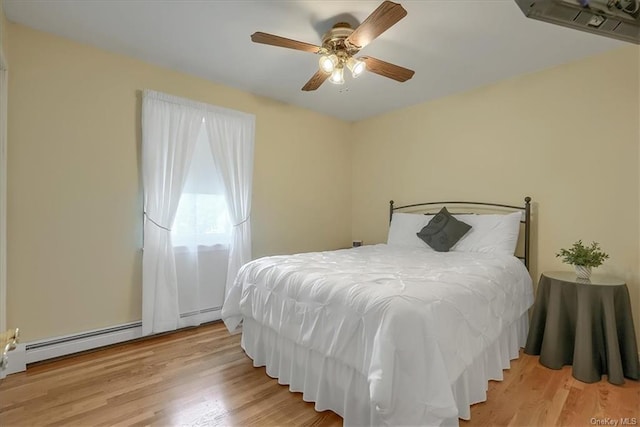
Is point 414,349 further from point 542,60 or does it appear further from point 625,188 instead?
point 542,60

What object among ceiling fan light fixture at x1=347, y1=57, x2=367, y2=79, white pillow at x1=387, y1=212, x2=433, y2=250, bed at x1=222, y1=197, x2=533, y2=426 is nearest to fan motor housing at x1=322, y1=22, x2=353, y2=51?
ceiling fan light fixture at x1=347, y1=57, x2=367, y2=79

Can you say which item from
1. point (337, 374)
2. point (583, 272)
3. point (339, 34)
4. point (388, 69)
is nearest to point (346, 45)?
point (339, 34)

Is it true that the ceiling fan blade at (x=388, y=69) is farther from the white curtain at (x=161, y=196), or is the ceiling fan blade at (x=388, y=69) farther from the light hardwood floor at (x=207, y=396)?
the light hardwood floor at (x=207, y=396)

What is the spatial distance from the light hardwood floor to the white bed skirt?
7cm

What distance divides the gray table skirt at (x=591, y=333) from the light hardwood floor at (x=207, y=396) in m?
0.10

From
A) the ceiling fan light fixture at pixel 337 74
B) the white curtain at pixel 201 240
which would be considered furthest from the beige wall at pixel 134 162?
the ceiling fan light fixture at pixel 337 74

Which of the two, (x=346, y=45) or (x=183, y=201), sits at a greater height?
(x=346, y=45)

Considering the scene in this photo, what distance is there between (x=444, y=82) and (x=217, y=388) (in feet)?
11.1

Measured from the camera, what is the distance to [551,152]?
279 centimetres

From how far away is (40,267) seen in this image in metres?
2.35

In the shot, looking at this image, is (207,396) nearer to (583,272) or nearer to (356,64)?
(356,64)

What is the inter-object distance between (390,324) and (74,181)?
267 centimetres

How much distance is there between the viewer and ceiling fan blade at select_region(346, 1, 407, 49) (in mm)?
1592

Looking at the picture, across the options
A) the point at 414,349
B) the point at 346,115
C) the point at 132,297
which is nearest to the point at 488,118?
the point at 346,115
